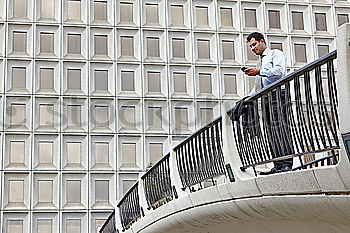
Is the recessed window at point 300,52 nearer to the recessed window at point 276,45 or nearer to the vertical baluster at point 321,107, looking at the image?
the recessed window at point 276,45

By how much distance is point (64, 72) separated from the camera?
3058cm

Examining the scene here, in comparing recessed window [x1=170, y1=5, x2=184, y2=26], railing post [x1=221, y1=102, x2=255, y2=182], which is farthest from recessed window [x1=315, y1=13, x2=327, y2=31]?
railing post [x1=221, y1=102, x2=255, y2=182]

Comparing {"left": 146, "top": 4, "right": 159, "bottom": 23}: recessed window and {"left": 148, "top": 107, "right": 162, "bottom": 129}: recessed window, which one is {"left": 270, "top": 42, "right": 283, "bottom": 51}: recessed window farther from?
{"left": 148, "top": 107, "right": 162, "bottom": 129}: recessed window

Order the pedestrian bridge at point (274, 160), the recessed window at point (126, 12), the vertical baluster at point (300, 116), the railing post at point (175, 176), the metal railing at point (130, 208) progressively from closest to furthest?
the pedestrian bridge at point (274, 160) → the vertical baluster at point (300, 116) → the railing post at point (175, 176) → the metal railing at point (130, 208) → the recessed window at point (126, 12)

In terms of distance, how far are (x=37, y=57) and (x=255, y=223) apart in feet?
71.4

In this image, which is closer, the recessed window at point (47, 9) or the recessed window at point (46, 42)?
the recessed window at point (46, 42)

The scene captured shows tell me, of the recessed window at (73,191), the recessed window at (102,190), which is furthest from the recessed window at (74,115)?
the recessed window at (102,190)

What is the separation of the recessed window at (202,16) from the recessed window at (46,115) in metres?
7.79

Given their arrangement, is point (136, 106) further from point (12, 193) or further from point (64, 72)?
point (12, 193)

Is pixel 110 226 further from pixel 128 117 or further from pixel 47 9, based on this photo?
pixel 47 9

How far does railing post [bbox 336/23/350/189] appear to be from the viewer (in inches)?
215

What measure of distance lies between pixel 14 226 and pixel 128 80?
7.87 meters

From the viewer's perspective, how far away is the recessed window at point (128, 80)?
31.0 metres

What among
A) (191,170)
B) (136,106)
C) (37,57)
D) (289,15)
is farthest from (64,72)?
(191,170)
